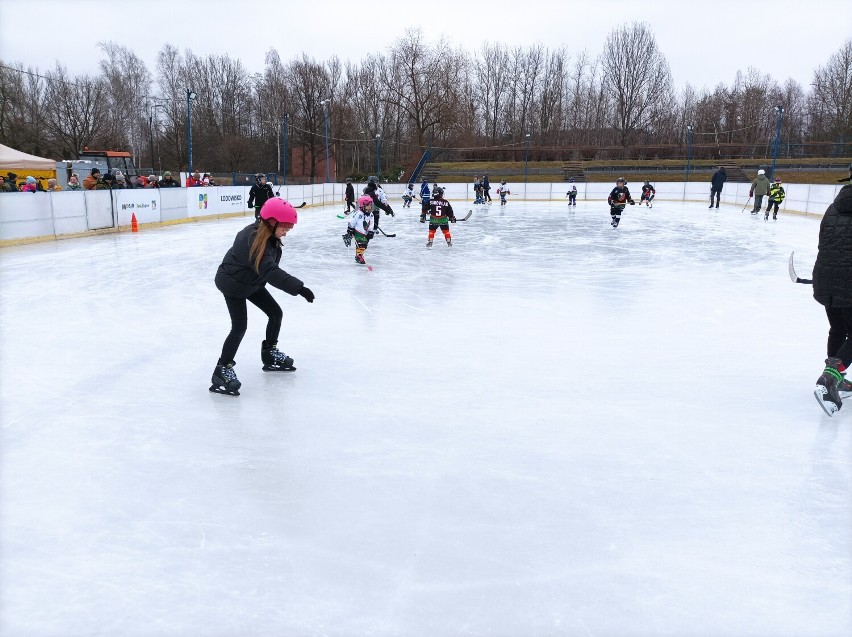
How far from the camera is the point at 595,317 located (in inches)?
235

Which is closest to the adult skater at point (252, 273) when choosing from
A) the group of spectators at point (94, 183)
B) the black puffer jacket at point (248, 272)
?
the black puffer jacket at point (248, 272)

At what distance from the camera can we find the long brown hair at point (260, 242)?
3502mm

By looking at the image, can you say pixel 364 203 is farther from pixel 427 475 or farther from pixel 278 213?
pixel 427 475

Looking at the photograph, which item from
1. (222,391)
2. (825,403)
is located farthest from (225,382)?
(825,403)

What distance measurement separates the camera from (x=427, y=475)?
9.23 ft

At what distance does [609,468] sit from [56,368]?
3.67 m

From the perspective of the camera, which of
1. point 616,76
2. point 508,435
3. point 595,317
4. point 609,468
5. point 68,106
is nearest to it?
point 609,468

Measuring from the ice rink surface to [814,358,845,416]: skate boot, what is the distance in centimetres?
7

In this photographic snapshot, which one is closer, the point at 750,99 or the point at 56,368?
the point at 56,368

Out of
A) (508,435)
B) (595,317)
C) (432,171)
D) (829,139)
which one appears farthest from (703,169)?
(508,435)

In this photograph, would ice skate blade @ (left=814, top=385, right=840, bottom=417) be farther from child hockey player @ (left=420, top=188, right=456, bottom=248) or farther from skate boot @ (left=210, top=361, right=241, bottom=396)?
child hockey player @ (left=420, top=188, right=456, bottom=248)

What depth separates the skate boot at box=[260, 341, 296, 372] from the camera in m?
4.34

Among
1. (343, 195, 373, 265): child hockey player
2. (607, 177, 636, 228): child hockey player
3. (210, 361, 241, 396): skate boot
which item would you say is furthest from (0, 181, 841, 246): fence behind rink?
(210, 361, 241, 396): skate boot

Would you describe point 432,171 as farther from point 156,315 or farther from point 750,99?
point 156,315
